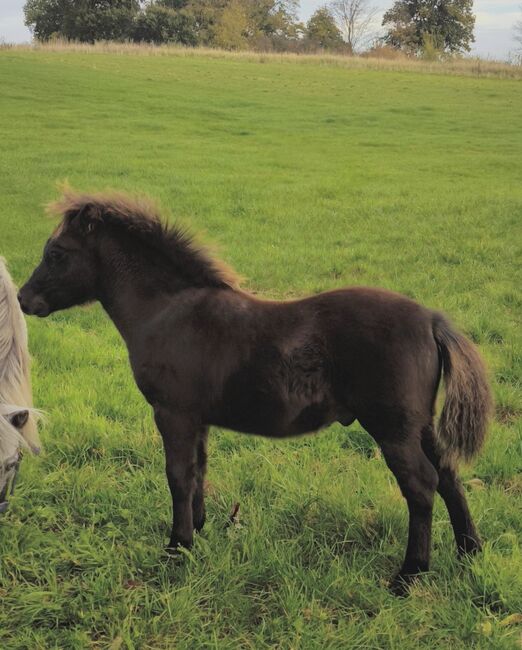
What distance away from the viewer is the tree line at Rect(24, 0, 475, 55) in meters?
43.5

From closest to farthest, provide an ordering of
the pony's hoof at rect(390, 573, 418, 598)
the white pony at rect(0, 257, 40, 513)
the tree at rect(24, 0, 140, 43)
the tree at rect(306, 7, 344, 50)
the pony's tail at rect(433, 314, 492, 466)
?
the pony's tail at rect(433, 314, 492, 466) < the pony's hoof at rect(390, 573, 418, 598) < the white pony at rect(0, 257, 40, 513) < the tree at rect(24, 0, 140, 43) < the tree at rect(306, 7, 344, 50)

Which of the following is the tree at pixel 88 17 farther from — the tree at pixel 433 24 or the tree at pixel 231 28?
the tree at pixel 433 24

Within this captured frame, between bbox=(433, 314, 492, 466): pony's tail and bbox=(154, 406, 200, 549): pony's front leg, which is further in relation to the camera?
bbox=(154, 406, 200, 549): pony's front leg

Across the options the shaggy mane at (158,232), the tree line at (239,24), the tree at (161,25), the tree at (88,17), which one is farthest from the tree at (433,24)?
the shaggy mane at (158,232)

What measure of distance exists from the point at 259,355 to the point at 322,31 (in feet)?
214

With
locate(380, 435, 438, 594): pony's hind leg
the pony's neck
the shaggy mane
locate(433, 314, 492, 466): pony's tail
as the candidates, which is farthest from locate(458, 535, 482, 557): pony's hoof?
the pony's neck

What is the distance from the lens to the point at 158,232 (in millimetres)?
2820

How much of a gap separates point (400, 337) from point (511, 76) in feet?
123

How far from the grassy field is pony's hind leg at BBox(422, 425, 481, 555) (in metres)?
0.08

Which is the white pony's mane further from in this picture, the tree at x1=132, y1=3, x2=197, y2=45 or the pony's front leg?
the tree at x1=132, y1=3, x2=197, y2=45

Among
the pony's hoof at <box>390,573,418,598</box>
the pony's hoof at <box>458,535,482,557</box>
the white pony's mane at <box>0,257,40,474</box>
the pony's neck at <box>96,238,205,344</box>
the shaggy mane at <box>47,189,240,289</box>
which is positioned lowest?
the pony's hoof at <box>390,573,418,598</box>

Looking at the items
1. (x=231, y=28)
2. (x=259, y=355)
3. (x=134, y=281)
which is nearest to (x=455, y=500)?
(x=259, y=355)

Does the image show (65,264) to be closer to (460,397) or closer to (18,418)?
(18,418)

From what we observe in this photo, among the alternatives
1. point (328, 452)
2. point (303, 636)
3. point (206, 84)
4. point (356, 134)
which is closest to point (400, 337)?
point (303, 636)
